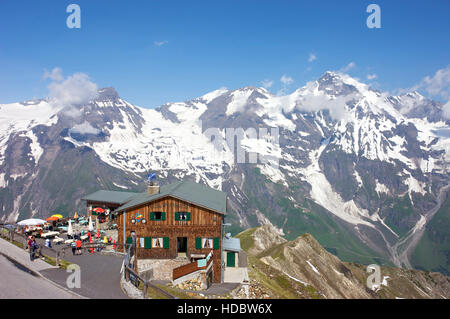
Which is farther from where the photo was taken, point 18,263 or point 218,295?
point 218,295

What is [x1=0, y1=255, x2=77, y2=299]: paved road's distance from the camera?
24.6 m

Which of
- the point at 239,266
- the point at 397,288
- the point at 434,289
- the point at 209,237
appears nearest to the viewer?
the point at 209,237

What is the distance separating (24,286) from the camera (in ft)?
85.6

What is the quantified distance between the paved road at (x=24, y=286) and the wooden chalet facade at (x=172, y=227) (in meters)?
19.4

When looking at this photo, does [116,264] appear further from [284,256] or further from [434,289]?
[434,289]

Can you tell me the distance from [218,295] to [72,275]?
1703cm

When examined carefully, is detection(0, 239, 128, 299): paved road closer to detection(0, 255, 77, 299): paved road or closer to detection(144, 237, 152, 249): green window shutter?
detection(0, 255, 77, 299): paved road

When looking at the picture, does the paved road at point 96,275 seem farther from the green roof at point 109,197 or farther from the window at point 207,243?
the green roof at point 109,197

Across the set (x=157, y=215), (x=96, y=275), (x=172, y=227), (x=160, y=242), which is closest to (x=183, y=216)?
(x=172, y=227)

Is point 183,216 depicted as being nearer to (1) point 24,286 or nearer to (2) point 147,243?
(2) point 147,243

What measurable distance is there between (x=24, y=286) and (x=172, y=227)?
23.7 metres
